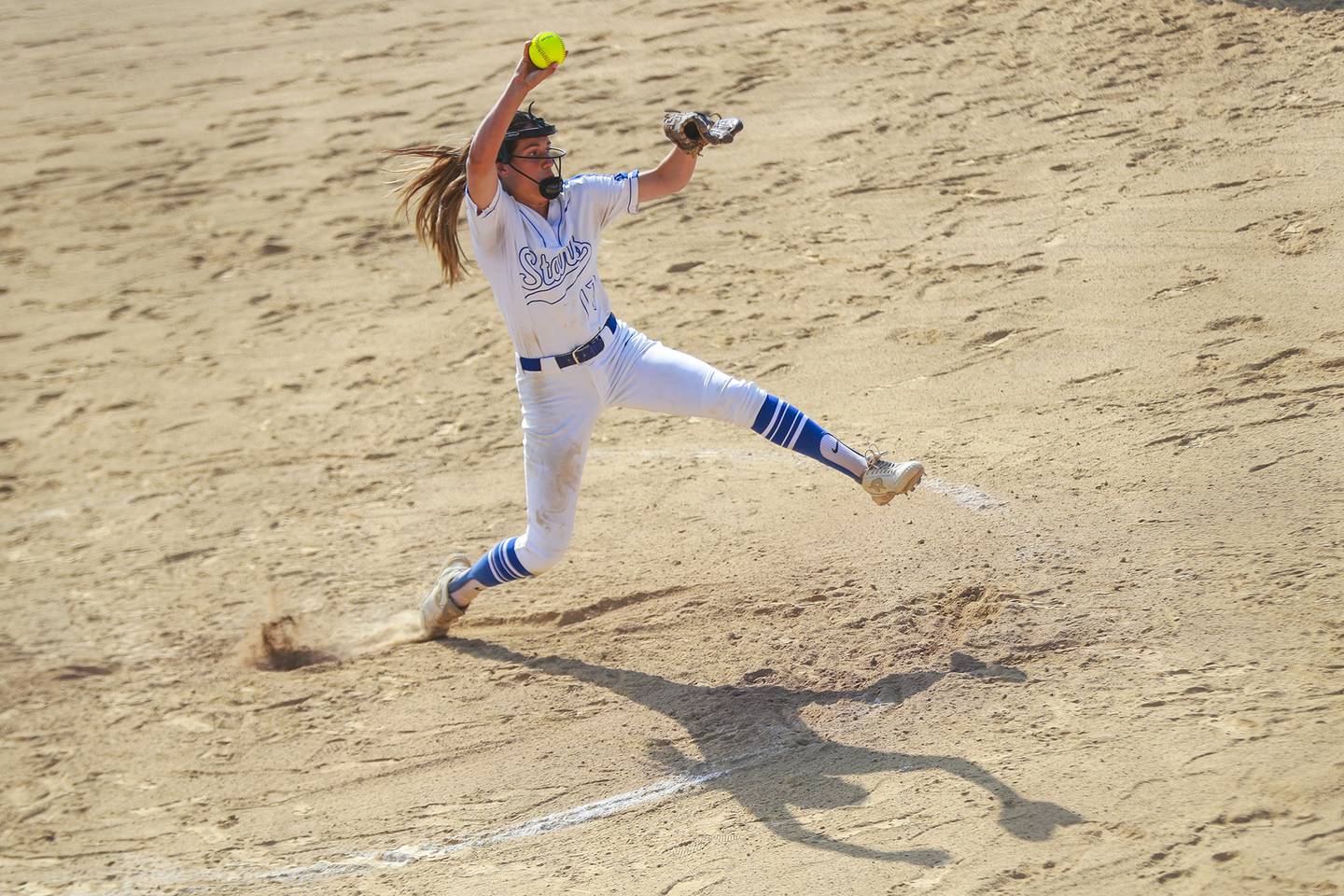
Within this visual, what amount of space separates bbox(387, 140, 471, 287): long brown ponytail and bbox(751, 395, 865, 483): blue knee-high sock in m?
1.39

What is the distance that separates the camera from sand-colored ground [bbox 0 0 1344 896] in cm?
405

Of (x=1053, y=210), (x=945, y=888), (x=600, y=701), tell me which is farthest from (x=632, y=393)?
(x=1053, y=210)

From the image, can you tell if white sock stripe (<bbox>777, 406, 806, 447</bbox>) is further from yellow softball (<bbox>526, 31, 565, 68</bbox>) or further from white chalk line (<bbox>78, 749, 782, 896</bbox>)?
yellow softball (<bbox>526, 31, 565, 68</bbox>)

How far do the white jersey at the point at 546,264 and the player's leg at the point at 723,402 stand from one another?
0.23 meters

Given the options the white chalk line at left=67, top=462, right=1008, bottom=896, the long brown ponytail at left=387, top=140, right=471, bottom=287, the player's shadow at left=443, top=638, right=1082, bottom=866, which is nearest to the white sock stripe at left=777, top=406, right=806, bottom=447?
the player's shadow at left=443, top=638, right=1082, bottom=866

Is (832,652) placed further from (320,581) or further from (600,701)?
(320,581)

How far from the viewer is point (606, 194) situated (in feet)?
15.8

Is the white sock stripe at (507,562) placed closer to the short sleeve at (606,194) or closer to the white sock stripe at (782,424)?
the white sock stripe at (782,424)

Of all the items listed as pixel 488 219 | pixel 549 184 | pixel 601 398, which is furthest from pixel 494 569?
pixel 549 184

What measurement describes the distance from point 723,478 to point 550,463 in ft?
5.64

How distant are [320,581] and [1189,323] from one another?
4.60 meters

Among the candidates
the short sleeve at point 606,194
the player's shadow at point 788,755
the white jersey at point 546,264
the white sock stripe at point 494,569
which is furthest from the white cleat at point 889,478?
the white sock stripe at point 494,569

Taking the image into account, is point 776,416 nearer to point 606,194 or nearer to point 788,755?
point 606,194

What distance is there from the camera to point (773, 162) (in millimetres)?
8789
